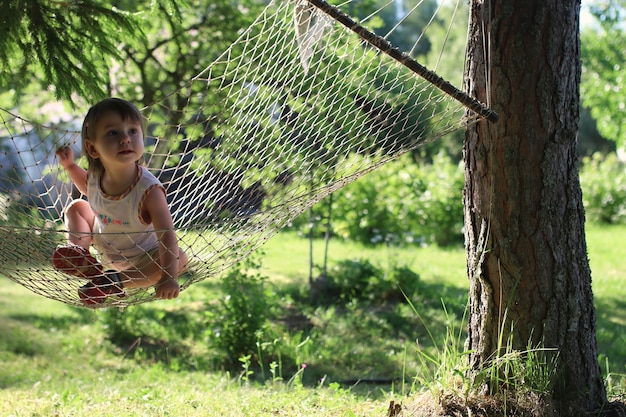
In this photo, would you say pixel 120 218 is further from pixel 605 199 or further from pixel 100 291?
pixel 605 199

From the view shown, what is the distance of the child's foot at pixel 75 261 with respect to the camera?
7.04 ft

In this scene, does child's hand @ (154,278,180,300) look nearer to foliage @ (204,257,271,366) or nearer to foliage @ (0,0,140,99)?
foliage @ (0,0,140,99)

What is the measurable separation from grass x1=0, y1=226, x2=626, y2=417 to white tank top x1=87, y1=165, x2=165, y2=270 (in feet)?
2.28

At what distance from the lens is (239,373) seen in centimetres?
389

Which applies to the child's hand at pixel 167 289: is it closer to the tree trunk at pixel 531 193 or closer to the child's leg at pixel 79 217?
the child's leg at pixel 79 217

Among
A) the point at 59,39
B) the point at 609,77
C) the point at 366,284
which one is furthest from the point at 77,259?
the point at 609,77

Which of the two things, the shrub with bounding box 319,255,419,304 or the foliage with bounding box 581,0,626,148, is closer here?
the shrub with bounding box 319,255,419,304

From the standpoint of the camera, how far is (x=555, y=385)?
223 centimetres

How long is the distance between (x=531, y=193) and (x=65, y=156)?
163 cm

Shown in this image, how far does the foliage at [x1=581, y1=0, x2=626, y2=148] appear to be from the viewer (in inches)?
269


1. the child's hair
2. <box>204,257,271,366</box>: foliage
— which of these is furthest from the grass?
the child's hair

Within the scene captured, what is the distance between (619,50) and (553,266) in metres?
6.43

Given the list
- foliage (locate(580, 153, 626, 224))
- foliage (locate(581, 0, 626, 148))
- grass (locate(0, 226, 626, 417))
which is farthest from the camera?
foliage (locate(580, 153, 626, 224))

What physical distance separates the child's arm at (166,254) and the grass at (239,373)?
76cm
